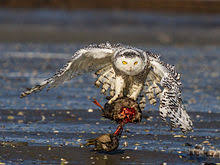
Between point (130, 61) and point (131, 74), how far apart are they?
0.22 metres

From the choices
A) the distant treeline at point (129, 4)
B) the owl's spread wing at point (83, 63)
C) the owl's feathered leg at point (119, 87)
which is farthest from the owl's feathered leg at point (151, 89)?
the distant treeline at point (129, 4)

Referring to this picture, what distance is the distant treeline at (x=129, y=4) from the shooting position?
50.2 meters

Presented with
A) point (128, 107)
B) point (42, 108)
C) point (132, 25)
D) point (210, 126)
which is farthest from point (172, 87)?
point (132, 25)

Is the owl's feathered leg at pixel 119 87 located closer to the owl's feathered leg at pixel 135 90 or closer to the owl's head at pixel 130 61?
the owl's feathered leg at pixel 135 90

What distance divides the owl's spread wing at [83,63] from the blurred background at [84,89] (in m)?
0.87

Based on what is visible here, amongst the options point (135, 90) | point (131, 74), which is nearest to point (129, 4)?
point (135, 90)

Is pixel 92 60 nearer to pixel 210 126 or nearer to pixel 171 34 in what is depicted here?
pixel 210 126

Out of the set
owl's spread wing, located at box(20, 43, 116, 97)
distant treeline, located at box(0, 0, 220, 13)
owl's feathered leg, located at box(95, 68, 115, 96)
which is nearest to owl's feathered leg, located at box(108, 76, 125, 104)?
owl's feathered leg, located at box(95, 68, 115, 96)

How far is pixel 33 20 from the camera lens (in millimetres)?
39781

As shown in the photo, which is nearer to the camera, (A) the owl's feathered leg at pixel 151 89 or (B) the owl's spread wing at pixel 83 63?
(B) the owl's spread wing at pixel 83 63

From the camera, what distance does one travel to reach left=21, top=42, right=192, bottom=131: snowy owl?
8875 mm

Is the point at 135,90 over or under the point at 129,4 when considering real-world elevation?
under

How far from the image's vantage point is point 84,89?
1495 centimetres

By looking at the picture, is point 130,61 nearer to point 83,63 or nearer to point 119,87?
point 119,87
